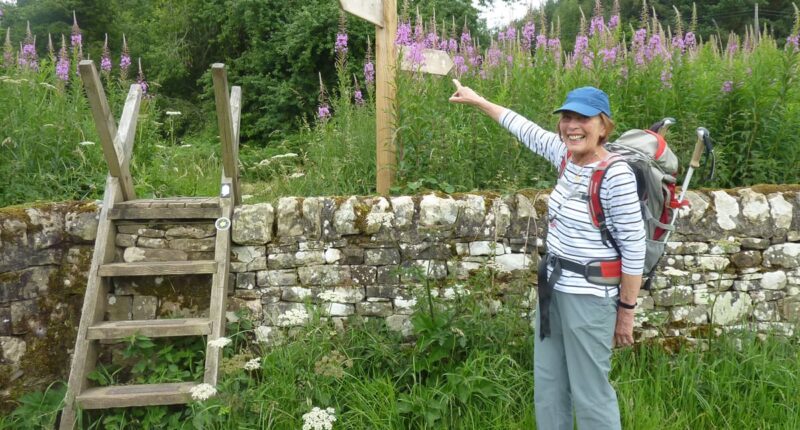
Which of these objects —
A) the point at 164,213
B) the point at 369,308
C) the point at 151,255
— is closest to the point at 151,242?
the point at 151,255

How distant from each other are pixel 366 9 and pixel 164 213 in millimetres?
1893

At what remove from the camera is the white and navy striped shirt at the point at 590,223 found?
2.11 m

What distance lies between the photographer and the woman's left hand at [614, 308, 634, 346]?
2.29 m

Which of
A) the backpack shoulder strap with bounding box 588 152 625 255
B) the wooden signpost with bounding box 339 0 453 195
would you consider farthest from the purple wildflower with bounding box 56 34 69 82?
the backpack shoulder strap with bounding box 588 152 625 255

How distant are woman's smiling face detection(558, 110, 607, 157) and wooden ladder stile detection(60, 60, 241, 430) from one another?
1.97m

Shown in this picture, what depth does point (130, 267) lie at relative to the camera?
326 centimetres

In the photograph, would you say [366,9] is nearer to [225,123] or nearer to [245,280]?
[225,123]

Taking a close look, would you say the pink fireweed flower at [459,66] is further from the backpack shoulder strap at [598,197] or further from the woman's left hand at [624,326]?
the woman's left hand at [624,326]

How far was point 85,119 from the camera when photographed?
470 cm

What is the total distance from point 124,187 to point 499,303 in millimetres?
2602

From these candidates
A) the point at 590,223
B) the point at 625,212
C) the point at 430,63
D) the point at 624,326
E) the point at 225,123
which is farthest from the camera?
the point at 430,63

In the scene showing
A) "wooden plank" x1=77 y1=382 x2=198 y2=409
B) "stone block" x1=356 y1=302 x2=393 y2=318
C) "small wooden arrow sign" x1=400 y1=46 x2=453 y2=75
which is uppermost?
"small wooden arrow sign" x1=400 y1=46 x2=453 y2=75

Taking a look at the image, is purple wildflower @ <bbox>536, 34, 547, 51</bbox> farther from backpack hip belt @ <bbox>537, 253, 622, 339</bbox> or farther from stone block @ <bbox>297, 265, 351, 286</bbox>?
backpack hip belt @ <bbox>537, 253, 622, 339</bbox>

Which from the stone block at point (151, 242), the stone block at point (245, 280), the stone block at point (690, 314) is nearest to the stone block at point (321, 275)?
the stone block at point (245, 280)
